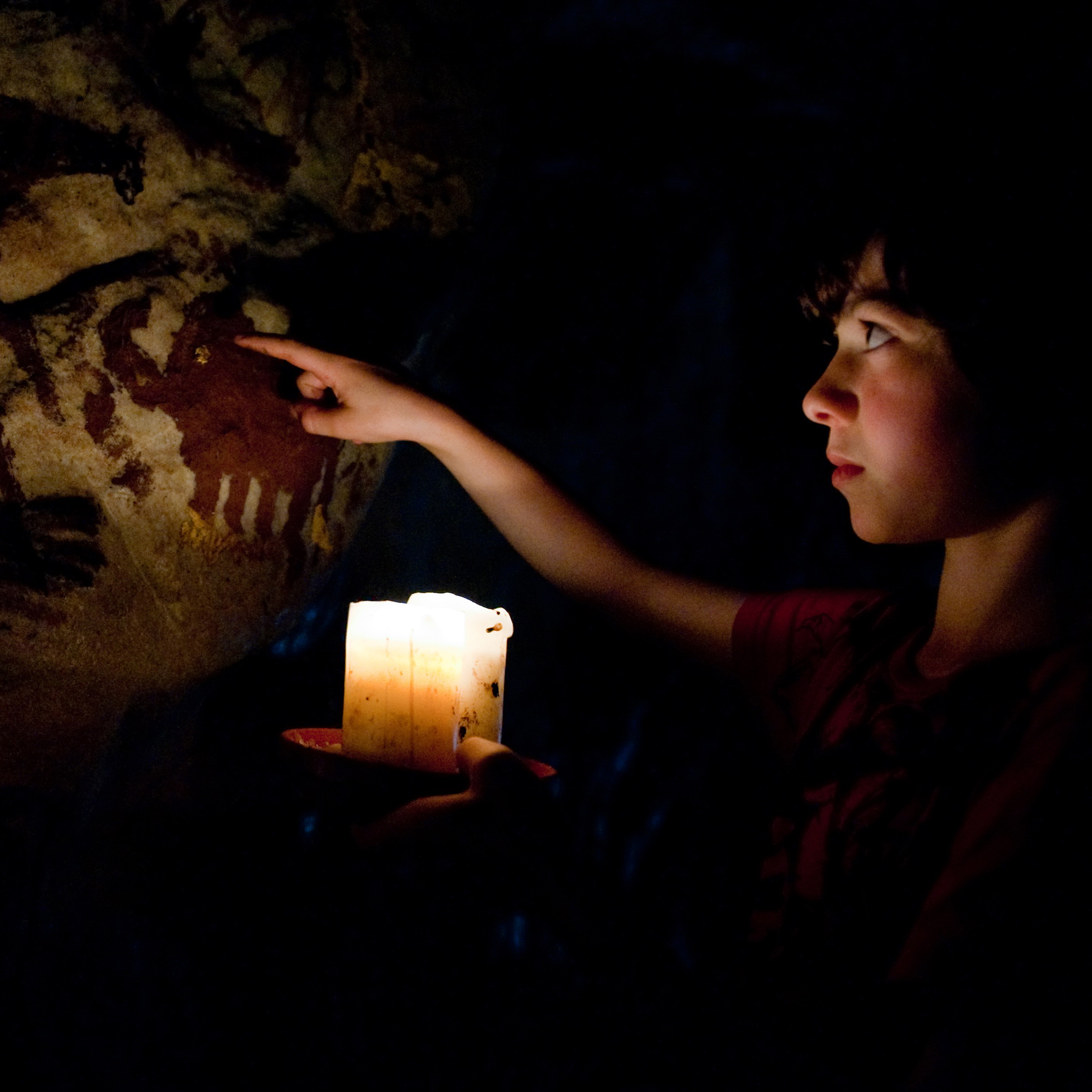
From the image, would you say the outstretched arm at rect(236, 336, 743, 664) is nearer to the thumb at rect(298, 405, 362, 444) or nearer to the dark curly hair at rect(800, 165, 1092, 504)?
the thumb at rect(298, 405, 362, 444)

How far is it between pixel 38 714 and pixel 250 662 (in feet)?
1.79

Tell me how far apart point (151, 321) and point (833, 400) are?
134 cm

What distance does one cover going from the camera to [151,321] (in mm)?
1607

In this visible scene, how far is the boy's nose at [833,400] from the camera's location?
1.59m

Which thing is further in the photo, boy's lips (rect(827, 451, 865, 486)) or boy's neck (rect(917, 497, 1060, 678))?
boy's lips (rect(827, 451, 865, 486))

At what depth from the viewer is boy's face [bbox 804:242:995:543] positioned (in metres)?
1.49

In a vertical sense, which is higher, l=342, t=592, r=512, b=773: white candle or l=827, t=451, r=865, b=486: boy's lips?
l=827, t=451, r=865, b=486: boy's lips

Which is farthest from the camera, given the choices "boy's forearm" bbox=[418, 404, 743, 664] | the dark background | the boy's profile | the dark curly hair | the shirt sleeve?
"boy's forearm" bbox=[418, 404, 743, 664]

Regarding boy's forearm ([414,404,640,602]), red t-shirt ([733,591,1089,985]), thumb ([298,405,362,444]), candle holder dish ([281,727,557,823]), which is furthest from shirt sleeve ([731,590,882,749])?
thumb ([298,405,362,444])

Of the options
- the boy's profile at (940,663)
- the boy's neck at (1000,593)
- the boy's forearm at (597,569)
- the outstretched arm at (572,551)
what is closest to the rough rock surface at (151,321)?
the boy's profile at (940,663)

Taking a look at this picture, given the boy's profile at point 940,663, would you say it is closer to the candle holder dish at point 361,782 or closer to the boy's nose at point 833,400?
the boy's nose at point 833,400

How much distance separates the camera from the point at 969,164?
1.57 metres

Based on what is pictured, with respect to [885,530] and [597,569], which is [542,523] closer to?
[597,569]

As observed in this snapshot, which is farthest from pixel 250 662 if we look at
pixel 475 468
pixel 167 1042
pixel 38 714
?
pixel 167 1042
